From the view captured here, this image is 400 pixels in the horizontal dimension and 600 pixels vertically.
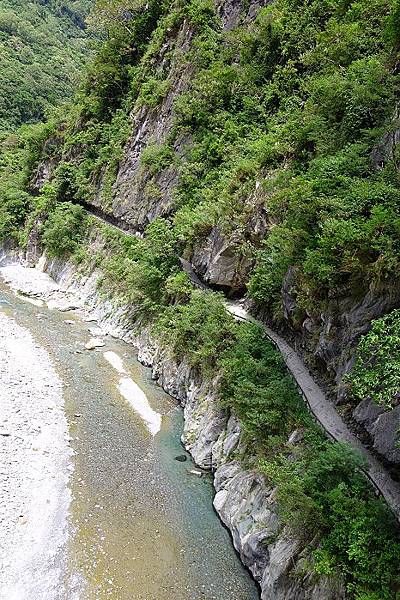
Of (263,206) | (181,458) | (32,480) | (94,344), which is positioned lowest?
(32,480)

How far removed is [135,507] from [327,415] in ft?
21.4

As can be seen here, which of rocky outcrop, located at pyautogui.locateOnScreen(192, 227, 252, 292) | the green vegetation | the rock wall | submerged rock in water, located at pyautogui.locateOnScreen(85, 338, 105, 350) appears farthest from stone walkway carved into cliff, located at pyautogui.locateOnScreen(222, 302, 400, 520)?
submerged rock in water, located at pyautogui.locateOnScreen(85, 338, 105, 350)

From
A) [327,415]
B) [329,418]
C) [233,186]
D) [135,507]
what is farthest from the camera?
[233,186]

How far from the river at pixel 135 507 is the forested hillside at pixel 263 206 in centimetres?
251

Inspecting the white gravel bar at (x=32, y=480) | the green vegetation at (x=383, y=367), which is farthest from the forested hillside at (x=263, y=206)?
the white gravel bar at (x=32, y=480)

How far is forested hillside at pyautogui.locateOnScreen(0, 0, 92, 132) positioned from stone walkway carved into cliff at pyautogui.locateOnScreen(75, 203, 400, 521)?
5106cm

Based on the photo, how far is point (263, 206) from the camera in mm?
19984

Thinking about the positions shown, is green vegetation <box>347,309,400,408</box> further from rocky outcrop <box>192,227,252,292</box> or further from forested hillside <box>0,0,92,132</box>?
forested hillside <box>0,0,92,132</box>

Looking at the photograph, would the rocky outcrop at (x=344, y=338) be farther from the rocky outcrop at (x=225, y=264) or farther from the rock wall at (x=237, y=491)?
the rocky outcrop at (x=225, y=264)

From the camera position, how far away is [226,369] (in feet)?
53.4

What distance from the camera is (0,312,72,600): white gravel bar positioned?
36.1ft

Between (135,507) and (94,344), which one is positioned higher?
(94,344)

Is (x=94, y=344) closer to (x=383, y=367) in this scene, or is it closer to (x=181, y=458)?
(x=181, y=458)

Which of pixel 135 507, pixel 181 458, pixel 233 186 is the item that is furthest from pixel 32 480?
pixel 233 186
